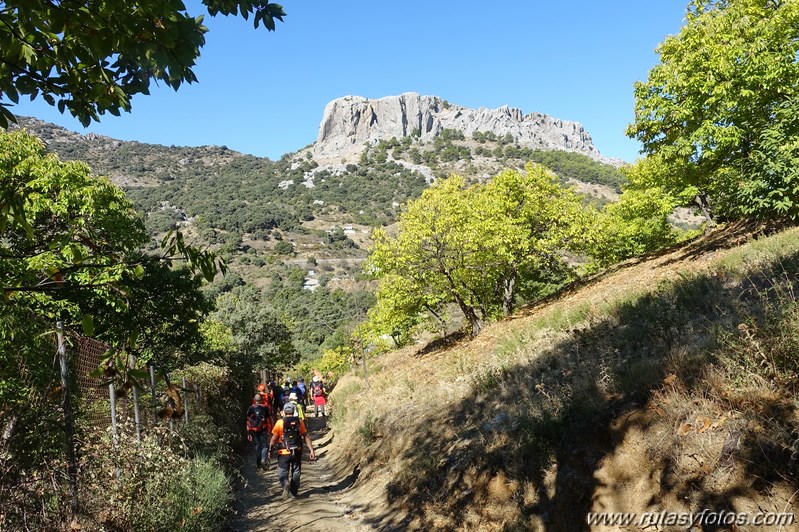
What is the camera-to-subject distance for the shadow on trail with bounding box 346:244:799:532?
441cm

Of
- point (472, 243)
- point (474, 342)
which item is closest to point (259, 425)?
point (474, 342)

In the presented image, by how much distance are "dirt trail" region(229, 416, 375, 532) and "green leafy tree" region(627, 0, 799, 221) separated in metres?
11.2

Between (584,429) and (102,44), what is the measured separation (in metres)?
6.14

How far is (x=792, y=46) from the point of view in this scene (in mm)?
12266

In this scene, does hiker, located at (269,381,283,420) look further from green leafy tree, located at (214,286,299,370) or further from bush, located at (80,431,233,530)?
green leafy tree, located at (214,286,299,370)

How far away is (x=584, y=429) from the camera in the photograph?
590 centimetres

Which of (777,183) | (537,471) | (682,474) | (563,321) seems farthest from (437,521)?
(777,183)

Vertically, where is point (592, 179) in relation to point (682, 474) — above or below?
above

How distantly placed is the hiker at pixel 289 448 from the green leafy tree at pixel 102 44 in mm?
7712

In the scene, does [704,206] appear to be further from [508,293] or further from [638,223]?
[508,293]

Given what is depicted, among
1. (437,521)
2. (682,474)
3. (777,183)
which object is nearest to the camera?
(682,474)

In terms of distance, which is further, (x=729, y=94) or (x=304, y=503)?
(x=729, y=94)

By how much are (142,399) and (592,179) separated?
160m

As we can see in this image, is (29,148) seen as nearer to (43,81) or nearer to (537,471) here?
(43,81)
